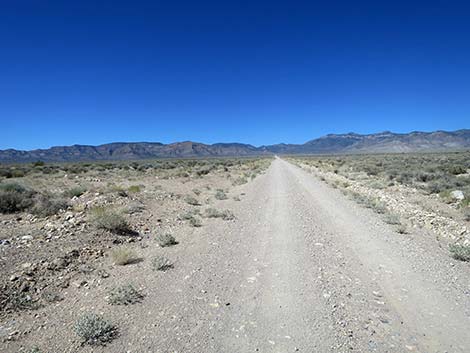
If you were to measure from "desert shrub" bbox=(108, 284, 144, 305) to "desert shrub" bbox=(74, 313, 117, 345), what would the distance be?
2.10 ft

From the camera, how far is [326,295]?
203 inches

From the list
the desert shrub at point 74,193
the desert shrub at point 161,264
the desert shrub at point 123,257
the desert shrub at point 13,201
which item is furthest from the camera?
the desert shrub at point 74,193

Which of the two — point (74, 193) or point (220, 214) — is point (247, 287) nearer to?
point (220, 214)

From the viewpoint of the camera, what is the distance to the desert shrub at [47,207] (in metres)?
10.6

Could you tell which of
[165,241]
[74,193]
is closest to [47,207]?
[74,193]

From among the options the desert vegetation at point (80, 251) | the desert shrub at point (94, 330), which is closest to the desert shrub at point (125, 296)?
the desert vegetation at point (80, 251)

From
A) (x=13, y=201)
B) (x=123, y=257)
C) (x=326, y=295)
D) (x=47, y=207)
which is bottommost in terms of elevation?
(x=326, y=295)

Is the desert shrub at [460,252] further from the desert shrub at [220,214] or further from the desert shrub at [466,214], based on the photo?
the desert shrub at [220,214]

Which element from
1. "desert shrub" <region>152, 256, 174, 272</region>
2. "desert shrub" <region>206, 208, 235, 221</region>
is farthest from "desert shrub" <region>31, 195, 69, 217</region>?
"desert shrub" <region>152, 256, 174, 272</region>

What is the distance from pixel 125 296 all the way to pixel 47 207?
7836mm

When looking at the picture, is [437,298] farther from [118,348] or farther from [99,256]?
[99,256]

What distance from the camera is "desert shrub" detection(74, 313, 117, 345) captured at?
390 centimetres

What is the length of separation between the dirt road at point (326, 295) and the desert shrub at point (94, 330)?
2.95 feet

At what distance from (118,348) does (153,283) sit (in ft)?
6.26
